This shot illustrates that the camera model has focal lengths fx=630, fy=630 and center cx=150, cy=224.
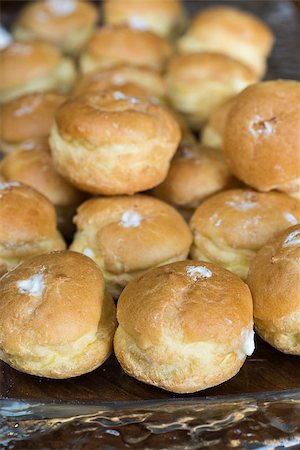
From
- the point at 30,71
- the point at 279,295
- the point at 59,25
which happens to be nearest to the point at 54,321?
the point at 279,295

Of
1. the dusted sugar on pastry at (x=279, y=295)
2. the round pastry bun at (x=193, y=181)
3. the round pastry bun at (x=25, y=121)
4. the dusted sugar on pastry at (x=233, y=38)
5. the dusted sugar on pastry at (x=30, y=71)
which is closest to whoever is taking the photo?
the dusted sugar on pastry at (x=279, y=295)

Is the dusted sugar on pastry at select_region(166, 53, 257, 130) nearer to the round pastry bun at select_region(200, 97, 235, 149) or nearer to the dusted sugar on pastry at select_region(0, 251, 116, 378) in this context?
the round pastry bun at select_region(200, 97, 235, 149)

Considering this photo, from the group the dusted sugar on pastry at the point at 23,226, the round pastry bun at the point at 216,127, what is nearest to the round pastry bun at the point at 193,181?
the round pastry bun at the point at 216,127

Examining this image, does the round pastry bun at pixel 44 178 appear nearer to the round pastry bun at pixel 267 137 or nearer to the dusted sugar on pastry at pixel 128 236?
the dusted sugar on pastry at pixel 128 236

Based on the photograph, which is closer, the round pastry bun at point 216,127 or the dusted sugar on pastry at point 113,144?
the dusted sugar on pastry at point 113,144

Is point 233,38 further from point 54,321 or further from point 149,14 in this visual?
point 54,321

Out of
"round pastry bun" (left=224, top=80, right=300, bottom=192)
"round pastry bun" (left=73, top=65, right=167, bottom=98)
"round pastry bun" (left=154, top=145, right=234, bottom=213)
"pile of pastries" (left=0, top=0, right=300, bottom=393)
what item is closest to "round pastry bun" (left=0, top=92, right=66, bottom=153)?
"pile of pastries" (left=0, top=0, right=300, bottom=393)

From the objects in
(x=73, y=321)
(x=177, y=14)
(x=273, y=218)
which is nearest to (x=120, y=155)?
(x=273, y=218)
